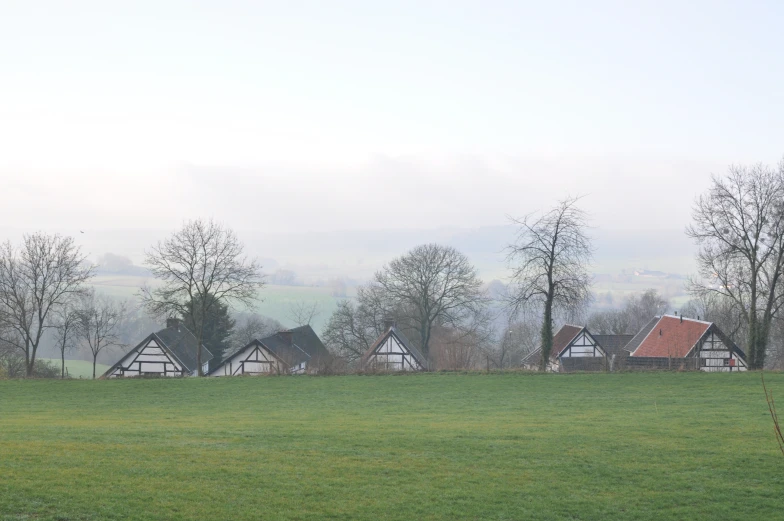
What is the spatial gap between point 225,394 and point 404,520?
21.0 metres

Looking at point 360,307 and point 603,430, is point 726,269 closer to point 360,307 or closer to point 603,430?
point 603,430

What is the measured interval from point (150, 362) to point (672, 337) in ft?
129

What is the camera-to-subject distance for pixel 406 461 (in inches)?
565

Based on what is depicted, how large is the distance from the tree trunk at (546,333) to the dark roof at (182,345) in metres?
28.2

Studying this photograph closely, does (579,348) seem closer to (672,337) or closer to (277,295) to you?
(672,337)

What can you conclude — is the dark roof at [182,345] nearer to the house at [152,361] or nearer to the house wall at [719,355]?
the house at [152,361]

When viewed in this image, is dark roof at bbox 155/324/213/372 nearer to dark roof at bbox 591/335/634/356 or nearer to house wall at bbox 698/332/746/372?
dark roof at bbox 591/335/634/356

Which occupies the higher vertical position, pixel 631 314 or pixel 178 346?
pixel 631 314

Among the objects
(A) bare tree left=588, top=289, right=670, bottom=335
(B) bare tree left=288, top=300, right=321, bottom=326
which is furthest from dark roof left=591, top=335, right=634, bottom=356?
(B) bare tree left=288, top=300, right=321, bottom=326

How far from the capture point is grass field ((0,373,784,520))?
11312 mm

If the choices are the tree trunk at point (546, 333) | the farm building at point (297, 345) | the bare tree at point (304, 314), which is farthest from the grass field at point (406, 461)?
the bare tree at point (304, 314)

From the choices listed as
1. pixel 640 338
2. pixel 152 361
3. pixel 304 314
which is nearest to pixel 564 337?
pixel 640 338

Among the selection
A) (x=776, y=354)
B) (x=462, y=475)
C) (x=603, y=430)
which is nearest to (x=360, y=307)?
(x=776, y=354)

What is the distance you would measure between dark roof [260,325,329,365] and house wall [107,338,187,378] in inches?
282
